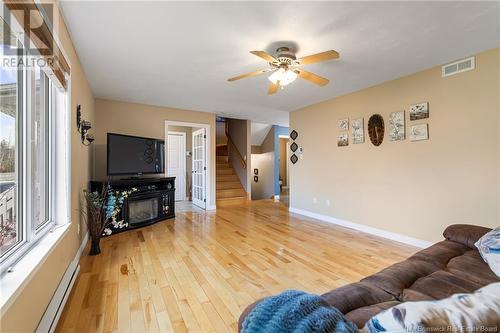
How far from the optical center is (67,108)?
2.16 metres

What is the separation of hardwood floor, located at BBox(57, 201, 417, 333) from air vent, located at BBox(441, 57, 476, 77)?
2.33m

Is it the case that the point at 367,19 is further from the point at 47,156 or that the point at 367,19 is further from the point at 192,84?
the point at 47,156

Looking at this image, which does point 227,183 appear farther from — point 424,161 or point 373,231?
point 424,161

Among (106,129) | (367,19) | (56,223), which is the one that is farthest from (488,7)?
(106,129)

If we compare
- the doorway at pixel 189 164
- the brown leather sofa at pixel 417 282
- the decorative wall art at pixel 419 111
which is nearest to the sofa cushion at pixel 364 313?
the brown leather sofa at pixel 417 282

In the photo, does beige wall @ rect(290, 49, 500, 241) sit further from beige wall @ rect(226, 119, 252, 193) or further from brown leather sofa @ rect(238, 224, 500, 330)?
beige wall @ rect(226, 119, 252, 193)

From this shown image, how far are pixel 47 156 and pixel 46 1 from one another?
1210mm

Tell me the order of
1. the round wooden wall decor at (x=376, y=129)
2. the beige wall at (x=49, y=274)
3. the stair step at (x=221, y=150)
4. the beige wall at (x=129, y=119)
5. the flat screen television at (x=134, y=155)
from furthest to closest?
the stair step at (x=221, y=150) → the beige wall at (x=129, y=119) → the flat screen television at (x=134, y=155) → the round wooden wall decor at (x=376, y=129) → the beige wall at (x=49, y=274)

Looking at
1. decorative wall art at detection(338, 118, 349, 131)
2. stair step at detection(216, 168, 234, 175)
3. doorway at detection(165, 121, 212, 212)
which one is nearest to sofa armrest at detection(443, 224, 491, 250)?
decorative wall art at detection(338, 118, 349, 131)

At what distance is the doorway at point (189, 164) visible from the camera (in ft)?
18.5

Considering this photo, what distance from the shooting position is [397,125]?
3.41 metres

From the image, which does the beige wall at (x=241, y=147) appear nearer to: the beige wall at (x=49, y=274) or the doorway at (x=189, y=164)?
the doorway at (x=189, y=164)

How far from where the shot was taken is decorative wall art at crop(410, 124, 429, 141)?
310cm

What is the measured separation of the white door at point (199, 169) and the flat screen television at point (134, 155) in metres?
1.11
